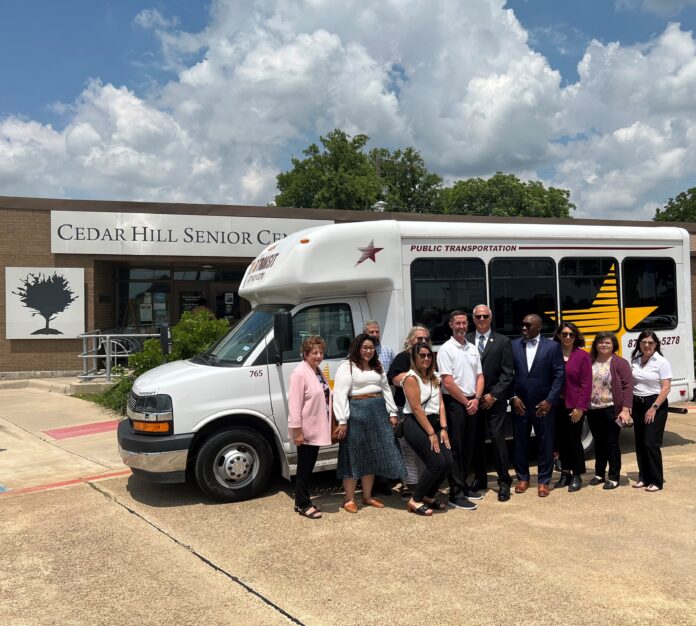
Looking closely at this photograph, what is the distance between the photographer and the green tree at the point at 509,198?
52.2 metres

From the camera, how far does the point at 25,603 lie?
4.00m

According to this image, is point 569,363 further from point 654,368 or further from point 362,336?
point 362,336

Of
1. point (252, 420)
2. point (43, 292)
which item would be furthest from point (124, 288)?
point (252, 420)

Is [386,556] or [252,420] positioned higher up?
[252,420]

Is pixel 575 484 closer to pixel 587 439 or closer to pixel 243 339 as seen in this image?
pixel 587 439

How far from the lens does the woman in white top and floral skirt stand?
5.49 meters

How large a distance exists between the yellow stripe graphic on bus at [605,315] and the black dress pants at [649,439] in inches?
56.0

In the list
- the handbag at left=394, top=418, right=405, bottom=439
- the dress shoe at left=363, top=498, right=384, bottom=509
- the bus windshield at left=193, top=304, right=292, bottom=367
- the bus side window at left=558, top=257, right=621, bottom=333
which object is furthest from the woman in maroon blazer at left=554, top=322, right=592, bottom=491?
the bus windshield at left=193, top=304, right=292, bottom=367

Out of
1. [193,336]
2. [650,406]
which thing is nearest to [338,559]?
[650,406]

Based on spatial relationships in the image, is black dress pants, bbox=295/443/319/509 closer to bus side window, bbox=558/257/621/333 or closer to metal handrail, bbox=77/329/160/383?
bus side window, bbox=558/257/621/333

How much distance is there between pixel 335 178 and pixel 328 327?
31880mm

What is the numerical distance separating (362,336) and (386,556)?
1.84 m

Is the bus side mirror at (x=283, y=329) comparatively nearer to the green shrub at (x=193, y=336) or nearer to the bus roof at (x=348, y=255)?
the bus roof at (x=348, y=255)

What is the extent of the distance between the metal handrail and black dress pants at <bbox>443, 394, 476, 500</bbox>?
9021mm
